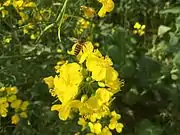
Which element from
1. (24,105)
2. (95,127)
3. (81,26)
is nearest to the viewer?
(95,127)

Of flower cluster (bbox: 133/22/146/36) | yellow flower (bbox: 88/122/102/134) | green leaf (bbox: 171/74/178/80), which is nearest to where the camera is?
yellow flower (bbox: 88/122/102/134)

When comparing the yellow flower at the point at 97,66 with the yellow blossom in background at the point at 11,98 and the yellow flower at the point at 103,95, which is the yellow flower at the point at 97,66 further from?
the yellow blossom in background at the point at 11,98

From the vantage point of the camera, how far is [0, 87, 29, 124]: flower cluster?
2.26m

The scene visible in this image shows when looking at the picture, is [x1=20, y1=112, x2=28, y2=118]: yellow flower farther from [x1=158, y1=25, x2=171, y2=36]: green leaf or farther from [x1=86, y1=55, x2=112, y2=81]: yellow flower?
[x1=158, y1=25, x2=171, y2=36]: green leaf

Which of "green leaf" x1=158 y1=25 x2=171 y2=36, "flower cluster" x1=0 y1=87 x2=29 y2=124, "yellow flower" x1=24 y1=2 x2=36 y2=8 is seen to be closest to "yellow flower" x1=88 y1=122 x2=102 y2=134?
"flower cluster" x1=0 y1=87 x2=29 y2=124

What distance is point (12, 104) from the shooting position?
2334 mm

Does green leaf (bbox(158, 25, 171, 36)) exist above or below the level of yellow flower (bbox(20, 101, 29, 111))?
above

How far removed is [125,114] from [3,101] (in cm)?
58

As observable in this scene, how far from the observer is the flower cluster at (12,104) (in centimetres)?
226

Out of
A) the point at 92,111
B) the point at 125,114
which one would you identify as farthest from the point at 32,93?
the point at 92,111

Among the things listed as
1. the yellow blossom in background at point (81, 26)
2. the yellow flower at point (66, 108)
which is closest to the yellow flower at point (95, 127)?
the yellow flower at point (66, 108)

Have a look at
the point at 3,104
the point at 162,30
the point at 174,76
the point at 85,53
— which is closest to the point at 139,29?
the point at 162,30

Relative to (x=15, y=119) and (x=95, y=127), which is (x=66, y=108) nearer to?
(x=95, y=127)

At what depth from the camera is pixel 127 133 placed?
254cm
